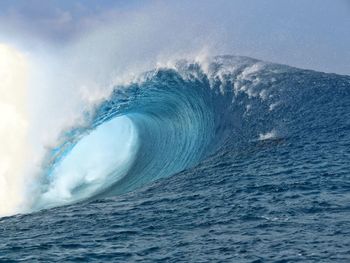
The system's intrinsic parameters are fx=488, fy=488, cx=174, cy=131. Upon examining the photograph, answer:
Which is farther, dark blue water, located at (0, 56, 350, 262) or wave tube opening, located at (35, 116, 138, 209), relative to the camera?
wave tube opening, located at (35, 116, 138, 209)

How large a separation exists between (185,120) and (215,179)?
10100 millimetres

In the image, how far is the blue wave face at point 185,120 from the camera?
1841 cm

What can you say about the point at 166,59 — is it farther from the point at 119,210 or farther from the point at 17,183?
the point at 119,210

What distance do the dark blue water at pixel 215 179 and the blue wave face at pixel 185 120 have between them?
0.07 meters

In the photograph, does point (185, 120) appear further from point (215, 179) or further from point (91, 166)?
point (215, 179)

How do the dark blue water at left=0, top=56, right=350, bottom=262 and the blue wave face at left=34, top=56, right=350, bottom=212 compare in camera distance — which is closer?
the dark blue water at left=0, top=56, right=350, bottom=262

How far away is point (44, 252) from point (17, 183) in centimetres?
980

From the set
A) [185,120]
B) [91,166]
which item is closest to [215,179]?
[185,120]

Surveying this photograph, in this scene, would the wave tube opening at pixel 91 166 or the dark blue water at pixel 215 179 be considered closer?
the dark blue water at pixel 215 179

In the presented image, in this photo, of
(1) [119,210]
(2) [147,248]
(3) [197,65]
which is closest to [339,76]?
(3) [197,65]

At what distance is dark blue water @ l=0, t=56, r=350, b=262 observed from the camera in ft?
29.1

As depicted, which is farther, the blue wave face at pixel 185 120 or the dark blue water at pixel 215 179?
the blue wave face at pixel 185 120

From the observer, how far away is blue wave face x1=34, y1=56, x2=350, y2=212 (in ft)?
60.4

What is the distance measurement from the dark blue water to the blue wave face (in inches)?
2.8
